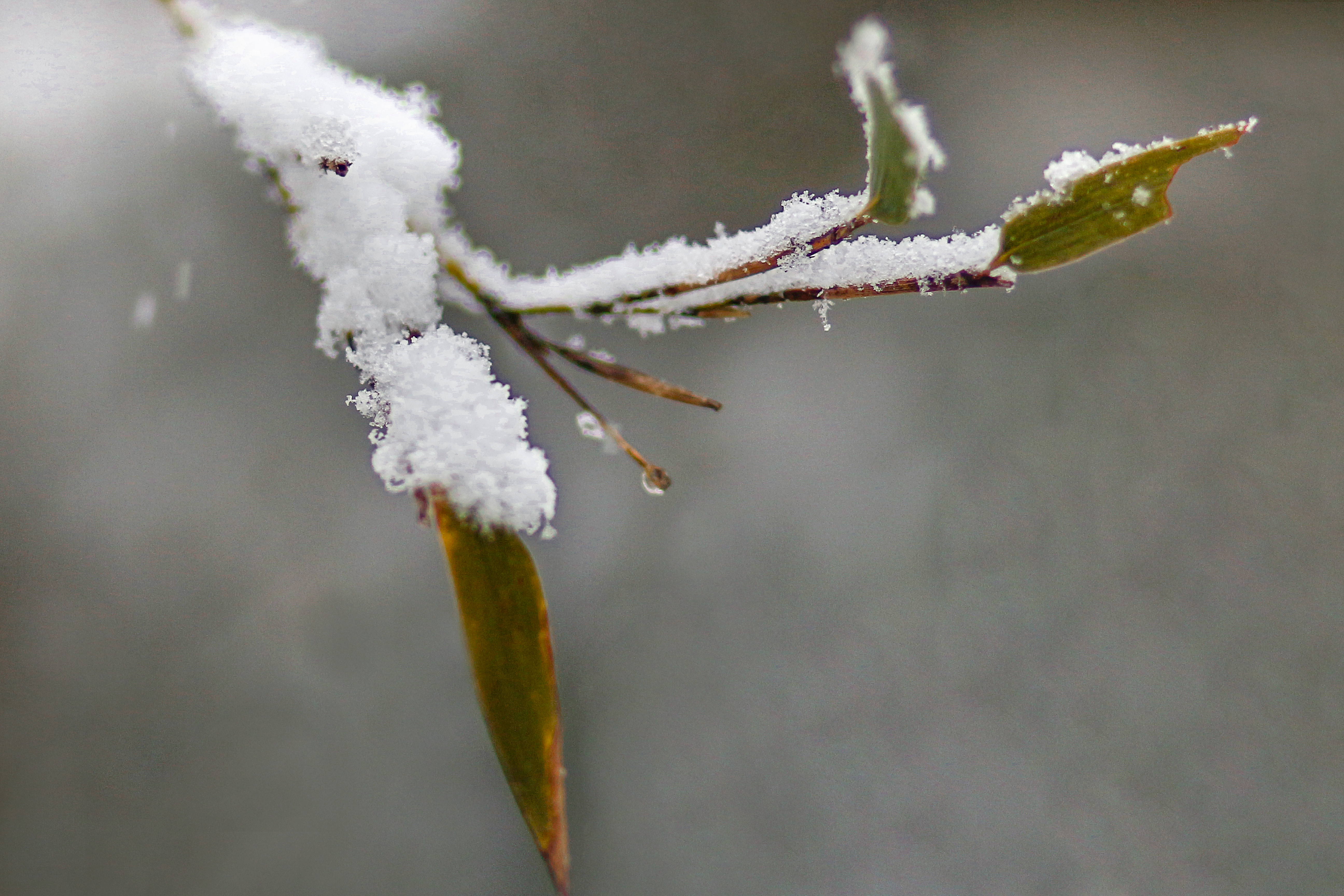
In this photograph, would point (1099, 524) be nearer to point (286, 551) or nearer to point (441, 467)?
point (441, 467)

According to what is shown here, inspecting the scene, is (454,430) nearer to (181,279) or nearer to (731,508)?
(731,508)

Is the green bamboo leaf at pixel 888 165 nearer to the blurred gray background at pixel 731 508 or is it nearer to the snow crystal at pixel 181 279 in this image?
the blurred gray background at pixel 731 508

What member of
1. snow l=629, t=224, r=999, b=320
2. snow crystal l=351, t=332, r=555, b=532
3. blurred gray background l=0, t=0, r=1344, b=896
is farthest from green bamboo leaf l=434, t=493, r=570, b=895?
blurred gray background l=0, t=0, r=1344, b=896

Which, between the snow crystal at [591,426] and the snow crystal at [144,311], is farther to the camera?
the snow crystal at [144,311]

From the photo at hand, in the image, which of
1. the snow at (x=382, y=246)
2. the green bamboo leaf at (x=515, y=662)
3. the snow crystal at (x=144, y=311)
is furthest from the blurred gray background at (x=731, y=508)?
the green bamboo leaf at (x=515, y=662)

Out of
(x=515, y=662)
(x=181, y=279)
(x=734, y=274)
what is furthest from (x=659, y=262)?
(x=181, y=279)

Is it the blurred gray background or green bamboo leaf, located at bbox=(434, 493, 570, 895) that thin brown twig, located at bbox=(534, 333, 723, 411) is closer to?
green bamboo leaf, located at bbox=(434, 493, 570, 895)
